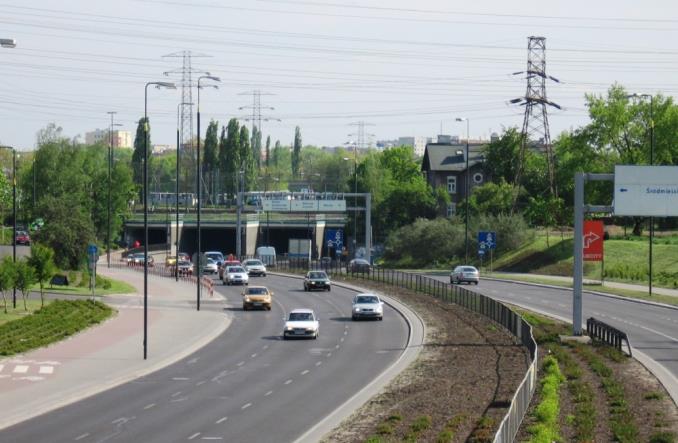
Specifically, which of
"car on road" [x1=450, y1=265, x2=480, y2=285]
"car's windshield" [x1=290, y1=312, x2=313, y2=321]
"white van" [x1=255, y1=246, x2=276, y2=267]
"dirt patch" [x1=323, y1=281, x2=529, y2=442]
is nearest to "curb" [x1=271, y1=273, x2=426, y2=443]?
"dirt patch" [x1=323, y1=281, x2=529, y2=442]

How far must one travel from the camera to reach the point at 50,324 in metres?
53.5

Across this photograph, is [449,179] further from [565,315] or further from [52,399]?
[52,399]

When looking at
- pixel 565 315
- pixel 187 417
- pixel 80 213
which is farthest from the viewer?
pixel 80 213

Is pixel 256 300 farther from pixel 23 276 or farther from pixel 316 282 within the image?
pixel 316 282

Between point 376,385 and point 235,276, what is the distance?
51.9 meters

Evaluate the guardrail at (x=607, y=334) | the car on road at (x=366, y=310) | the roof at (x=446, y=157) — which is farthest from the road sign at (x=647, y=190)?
the roof at (x=446, y=157)

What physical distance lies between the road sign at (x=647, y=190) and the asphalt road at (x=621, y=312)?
5266mm

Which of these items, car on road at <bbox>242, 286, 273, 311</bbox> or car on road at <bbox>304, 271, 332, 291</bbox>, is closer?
car on road at <bbox>242, 286, 273, 311</bbox>

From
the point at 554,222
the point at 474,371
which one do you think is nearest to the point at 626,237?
the point at 554,222

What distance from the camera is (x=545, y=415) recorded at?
26.2 m

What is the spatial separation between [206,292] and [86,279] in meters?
9.29

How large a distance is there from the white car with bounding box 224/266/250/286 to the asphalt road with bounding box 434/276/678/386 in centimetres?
1702

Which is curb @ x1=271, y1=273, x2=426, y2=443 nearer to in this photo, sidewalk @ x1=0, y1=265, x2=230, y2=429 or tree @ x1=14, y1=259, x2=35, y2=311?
sidewalk @ x1=0, y1=265, x2=230, y2=429

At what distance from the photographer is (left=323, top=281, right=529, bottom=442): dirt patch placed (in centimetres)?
2662
